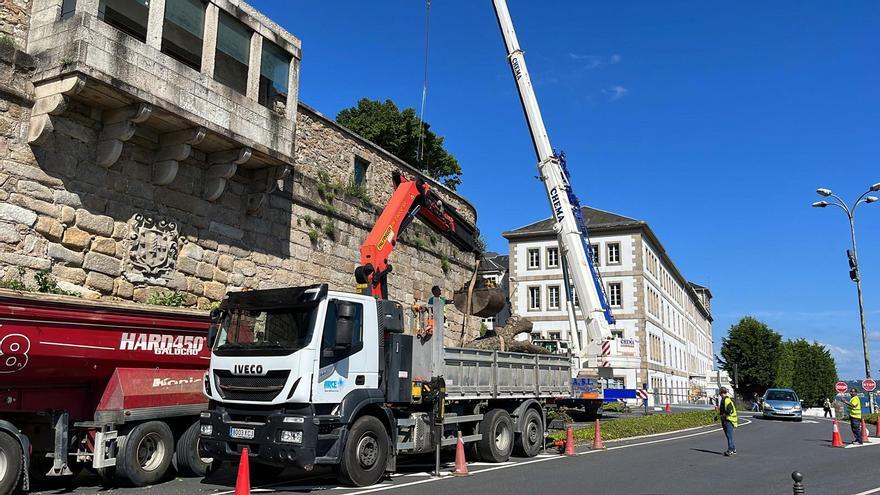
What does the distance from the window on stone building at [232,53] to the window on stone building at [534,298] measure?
4287 centimetres

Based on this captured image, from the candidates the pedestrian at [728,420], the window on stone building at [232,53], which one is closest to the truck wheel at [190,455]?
the window on stone building at [232,53]

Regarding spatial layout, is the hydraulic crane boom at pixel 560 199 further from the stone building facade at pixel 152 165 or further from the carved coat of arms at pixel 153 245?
the carved coat of arms at pixel 153 245

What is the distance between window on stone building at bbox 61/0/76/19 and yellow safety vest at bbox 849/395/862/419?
68.2 feet

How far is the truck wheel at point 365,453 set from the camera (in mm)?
9148

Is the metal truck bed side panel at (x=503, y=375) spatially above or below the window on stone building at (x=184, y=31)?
below

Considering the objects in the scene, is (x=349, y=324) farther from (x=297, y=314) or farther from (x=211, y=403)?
(x=211, y=403)

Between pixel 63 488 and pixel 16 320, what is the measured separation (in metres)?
2.62

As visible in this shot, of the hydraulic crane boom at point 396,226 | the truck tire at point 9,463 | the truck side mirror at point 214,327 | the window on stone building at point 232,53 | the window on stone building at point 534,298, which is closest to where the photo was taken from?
the truck tire at point 9,463

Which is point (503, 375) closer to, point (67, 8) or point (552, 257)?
point (67, 8)

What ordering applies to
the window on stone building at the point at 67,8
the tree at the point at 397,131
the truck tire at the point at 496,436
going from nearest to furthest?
the window on stone building at the point at 67,8
the truck tire at the point at 496,436
the tree at the point at 397,131

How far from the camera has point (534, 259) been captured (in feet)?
184

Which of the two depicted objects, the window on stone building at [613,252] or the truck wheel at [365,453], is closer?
the truck wheel at [365,453]

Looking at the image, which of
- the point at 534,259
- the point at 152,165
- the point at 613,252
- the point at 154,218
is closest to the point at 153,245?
the point at 154,218

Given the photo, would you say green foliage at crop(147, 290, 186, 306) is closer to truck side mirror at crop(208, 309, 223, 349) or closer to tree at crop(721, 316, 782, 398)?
truck side mirror at crop(208, 309, 223, 349)
